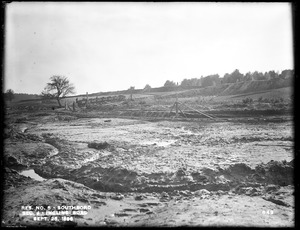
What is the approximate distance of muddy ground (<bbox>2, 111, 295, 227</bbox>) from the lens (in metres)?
3.57

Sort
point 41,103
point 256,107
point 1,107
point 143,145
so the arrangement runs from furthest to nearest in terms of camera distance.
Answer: point 256,107, point 41,103, point 143,145, point 1,107

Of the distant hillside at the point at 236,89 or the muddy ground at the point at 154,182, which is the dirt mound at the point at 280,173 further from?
the distant hillside at the point at 236,89

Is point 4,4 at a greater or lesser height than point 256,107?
greater

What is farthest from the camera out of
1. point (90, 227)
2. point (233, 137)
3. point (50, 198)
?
point (233, 137)

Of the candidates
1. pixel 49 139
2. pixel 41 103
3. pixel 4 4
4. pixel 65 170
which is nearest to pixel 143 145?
pixel 65 170

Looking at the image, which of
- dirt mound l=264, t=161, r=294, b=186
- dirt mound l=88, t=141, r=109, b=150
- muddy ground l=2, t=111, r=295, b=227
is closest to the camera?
muddy ground l=2, t=111, r=295, b=227

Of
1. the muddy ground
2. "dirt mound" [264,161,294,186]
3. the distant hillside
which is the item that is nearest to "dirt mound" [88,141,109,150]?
the muddy ground

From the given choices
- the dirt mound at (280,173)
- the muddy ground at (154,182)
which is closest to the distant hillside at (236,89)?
the muddy ground at (154,182)

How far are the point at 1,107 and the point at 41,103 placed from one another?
722 cm

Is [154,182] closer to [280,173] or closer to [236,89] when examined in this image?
[280,173]

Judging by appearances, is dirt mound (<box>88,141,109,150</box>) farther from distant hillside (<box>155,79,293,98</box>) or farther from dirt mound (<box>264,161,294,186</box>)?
distant hillside (<box>155,79,293,98</box>)

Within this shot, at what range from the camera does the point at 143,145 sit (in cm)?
743

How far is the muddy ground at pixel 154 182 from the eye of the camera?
3.57 metres

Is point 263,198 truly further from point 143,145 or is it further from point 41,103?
point 41,103
